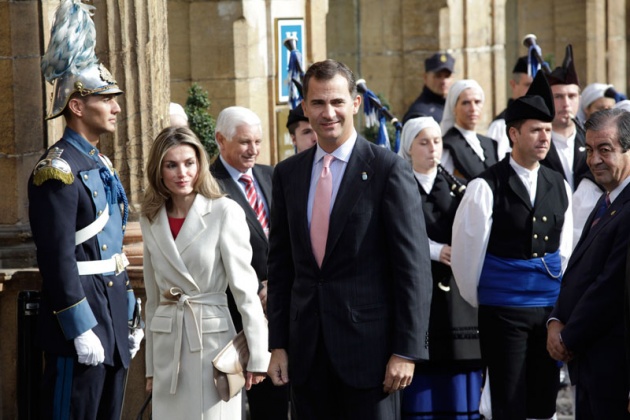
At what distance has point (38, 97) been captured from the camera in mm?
8859

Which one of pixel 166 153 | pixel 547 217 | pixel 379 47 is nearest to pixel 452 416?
pixel 547 217

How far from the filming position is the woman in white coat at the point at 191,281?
7.26 meters

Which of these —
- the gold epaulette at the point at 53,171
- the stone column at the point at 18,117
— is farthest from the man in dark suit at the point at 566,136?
the gold epaulette at the point at 53,171

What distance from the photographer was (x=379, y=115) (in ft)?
35.7

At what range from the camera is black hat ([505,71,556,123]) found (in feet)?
27.9

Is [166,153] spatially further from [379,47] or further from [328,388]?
[379,47]

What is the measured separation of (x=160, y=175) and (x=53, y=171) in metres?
0.52

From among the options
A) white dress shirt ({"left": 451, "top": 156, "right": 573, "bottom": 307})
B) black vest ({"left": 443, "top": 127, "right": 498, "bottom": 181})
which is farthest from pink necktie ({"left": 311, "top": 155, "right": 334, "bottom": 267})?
black vest ({"left": 443, "top": 127, "right": 498, "bottom": 181})

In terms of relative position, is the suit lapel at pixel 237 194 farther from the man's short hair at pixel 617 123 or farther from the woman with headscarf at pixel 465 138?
the man's short hair at pixel 617 123

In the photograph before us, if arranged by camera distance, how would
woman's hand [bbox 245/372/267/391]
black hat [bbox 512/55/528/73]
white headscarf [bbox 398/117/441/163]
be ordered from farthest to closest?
black hat [bbox 512/55/528/73]
white headscarf [bbox 398/117/441/163]
woman's hand [bbox 245/372/267/391]

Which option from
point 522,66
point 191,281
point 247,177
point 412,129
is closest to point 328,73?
point 191,281

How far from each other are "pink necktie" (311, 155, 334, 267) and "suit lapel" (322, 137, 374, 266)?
0.14ft

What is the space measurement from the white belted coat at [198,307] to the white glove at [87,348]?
1.06 feet

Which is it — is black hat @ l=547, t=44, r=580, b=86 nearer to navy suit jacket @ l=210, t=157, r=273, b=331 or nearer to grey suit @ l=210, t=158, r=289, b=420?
grey suit @ l=210, t=158, r=289, b=420
